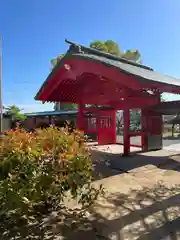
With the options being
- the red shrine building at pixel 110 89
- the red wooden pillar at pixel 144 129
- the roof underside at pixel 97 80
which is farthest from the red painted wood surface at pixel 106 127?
the red wooden pillar at pixel 144 129

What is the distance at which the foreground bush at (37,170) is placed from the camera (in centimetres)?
243

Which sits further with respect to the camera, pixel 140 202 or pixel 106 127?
pixel 106 127

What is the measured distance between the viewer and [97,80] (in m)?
9.52

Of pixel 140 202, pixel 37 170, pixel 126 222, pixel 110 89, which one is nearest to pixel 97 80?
pixel 110 89

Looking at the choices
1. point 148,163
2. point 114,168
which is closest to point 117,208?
point 114,168

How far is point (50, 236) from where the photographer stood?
274 centimetres

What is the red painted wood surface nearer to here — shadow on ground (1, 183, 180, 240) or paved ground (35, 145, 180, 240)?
paved ground (35, 145, 180, 240)

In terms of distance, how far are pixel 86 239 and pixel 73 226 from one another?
0.36 metres

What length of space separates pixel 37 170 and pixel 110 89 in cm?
712

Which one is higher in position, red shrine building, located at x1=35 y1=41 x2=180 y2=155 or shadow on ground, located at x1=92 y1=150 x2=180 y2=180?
red shrine building, located at x1=35 y1=41 x2=180 y2=155

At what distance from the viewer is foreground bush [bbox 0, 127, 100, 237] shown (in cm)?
243

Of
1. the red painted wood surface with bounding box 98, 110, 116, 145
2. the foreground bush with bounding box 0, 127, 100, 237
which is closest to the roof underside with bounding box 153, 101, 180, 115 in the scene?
the red painted wood surface with bounding box 98, 110, 116, 145

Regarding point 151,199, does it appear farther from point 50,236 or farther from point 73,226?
point 50,236

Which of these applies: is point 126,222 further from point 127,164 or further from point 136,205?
point 127,164
